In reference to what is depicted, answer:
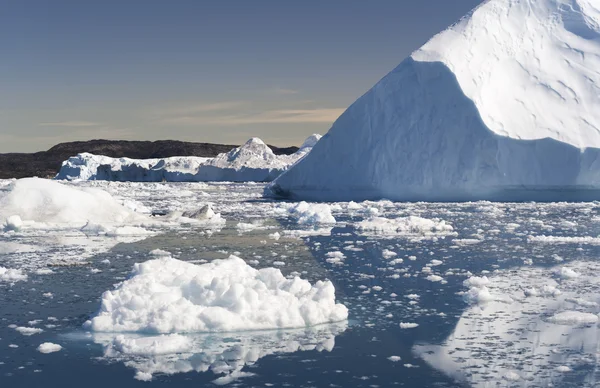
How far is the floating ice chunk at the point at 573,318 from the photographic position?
6.21 metres

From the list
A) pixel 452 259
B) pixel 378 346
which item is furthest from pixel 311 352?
pixel 452 259

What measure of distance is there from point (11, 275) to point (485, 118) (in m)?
17.6

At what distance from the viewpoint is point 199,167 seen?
61562mm

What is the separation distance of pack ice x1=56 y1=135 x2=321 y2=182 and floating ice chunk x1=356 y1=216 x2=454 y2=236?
139ft

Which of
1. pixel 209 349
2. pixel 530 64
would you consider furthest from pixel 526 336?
pixel 530 64

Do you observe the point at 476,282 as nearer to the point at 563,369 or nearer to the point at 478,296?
the point at 478,296

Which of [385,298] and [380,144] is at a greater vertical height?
[380,144]

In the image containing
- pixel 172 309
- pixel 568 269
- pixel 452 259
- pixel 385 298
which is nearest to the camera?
pixel 172 309

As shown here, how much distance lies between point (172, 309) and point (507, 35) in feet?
72.5

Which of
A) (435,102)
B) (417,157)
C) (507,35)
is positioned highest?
(507,35)

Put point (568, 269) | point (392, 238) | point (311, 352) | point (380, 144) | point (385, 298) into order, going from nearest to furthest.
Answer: point (311, 352)
point (385, 298)
point (568, 269)
point (392, 238)
point (380, 144)

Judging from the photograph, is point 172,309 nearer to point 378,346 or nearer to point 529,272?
point 378,346

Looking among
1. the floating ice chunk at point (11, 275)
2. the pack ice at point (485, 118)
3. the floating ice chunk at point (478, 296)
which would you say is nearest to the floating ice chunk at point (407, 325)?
the floating ice chunk at point (478, 296)

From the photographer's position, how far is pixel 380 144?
2441 cm
